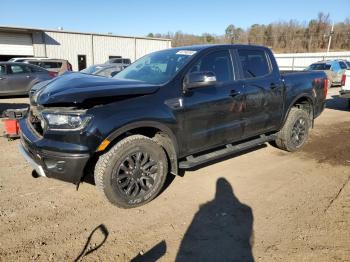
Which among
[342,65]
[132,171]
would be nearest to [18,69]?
[132,171]

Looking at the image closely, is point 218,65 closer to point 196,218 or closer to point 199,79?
point 199,79

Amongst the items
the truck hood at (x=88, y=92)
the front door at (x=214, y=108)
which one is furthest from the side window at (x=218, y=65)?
the truck hood at (x=88, y=92)

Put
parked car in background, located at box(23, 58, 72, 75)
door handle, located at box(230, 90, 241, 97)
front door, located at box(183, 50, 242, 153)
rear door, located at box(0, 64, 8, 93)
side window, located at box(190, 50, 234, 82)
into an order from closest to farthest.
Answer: front door, located at box(183, 50, 242, 153) → side window, located at box(190, 50, 234, 82) → door handle, located at box(230, 90, 241, 97) → rear door, located at box(0, 64, 8, 93) → parked car in background, located at box(23, 58, 72, 75)

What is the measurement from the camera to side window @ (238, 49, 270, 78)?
4805mm

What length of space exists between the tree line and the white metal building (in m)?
33.0

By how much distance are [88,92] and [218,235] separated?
2013 mm

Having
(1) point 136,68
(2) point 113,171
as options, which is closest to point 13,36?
(1) point 136,68

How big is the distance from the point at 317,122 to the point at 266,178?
17.1 feet

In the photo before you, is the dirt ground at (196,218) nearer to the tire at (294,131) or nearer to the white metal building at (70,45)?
the tire at (294,131)

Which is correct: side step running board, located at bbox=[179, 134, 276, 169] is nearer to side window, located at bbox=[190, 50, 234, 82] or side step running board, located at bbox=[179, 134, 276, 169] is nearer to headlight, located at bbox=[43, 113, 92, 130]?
side window, located at bbox=[190, 50, 234, 82]

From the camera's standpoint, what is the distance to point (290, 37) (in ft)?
244

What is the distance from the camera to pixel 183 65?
4.01 metres

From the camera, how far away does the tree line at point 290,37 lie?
2576 inches

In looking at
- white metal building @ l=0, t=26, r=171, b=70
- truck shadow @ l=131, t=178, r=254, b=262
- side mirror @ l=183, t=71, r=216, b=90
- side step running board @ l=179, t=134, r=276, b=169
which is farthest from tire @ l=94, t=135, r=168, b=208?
white metal building @ l=0, t=26, r=171, b=70
